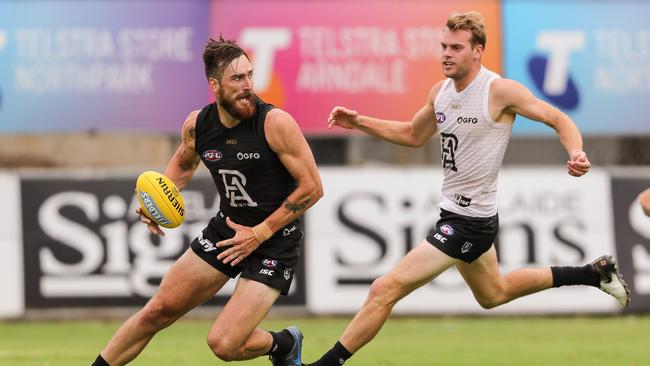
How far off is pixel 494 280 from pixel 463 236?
0.56m

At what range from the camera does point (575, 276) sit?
9.40 meters

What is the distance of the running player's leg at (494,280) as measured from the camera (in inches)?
356

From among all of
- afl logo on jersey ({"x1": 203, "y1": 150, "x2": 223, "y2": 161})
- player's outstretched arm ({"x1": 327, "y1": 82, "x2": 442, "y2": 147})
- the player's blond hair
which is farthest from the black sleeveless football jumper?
the player's blond hair

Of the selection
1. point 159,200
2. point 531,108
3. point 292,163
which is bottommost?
point 159,200

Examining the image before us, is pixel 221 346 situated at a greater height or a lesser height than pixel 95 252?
greater

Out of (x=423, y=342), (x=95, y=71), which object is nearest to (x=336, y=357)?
(x=423, y=342)

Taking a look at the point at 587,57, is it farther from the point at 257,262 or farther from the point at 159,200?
the point at 159,200

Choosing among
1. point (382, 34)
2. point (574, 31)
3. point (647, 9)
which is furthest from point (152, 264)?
point (647, 9)

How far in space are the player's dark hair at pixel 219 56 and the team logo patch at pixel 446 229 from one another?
197cm

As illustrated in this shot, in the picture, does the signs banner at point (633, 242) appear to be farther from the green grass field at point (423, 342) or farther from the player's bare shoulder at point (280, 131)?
the player's bare shoulder at point (280, 131)

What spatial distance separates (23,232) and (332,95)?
4.09 m

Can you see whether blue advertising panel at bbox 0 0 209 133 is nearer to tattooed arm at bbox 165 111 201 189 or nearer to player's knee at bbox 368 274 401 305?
tattooed arm at bbox 165 111 201 189

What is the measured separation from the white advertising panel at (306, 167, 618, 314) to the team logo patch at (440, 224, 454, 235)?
5.81 meters

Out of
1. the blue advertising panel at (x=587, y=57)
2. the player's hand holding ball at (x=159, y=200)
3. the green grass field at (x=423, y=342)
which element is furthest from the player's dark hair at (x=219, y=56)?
the blue advertising panel at (x=587, y=57)
